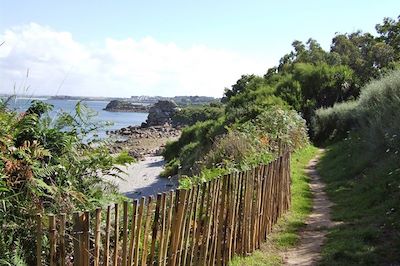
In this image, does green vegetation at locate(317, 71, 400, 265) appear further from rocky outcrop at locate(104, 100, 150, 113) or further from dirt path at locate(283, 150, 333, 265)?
rocky outcrop at locate(104, 100, 150, 113)

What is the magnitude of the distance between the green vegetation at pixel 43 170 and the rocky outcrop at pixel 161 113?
84.6m

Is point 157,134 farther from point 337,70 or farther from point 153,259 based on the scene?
point 153,259

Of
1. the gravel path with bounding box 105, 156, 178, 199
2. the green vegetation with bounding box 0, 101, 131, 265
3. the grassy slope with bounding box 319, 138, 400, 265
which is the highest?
the green vegetation with bounding box 0, 101, 131, 265

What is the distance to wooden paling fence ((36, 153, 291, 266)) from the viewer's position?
3457 millimetres

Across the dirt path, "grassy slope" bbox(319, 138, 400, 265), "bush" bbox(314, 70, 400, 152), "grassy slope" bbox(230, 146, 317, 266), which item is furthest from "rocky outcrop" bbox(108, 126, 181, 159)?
the dirt path

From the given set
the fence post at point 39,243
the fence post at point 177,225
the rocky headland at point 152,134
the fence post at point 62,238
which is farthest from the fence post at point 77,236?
the rocky headland at point 152,134

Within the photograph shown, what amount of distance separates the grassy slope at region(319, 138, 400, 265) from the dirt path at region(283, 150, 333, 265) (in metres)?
0.16

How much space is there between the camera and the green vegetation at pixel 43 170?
3439 millimetres

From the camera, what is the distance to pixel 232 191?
20.2 ft

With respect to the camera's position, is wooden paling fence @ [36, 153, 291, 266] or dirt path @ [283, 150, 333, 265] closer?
wooden paling fence @ [36, 153, 291, 266]

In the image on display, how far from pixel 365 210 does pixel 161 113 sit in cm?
9027

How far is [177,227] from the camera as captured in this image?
4.79 meters

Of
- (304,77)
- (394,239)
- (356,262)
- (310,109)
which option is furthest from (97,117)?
(304,77)

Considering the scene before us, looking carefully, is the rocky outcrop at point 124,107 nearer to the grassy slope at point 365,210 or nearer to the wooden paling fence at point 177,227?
the grassy slope at point 365,210
